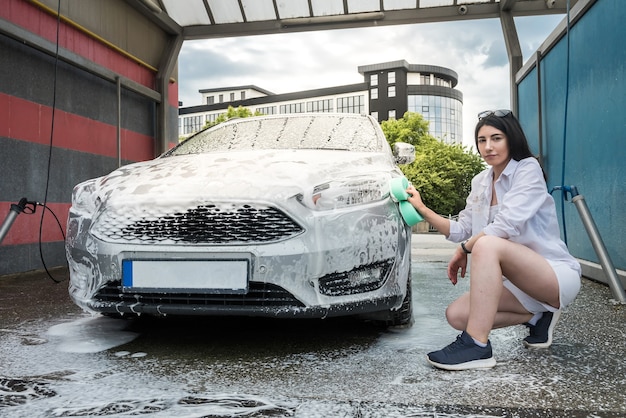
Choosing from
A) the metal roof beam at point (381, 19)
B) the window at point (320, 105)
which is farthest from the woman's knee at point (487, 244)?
the window at point (320, 105)

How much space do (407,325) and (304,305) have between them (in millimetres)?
934

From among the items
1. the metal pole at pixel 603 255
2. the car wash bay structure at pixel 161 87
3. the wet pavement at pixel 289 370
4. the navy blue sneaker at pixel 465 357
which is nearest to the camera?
the wet pavement at pixel 289 370

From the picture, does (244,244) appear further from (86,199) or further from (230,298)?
(86,199)

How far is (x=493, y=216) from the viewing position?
109 inches

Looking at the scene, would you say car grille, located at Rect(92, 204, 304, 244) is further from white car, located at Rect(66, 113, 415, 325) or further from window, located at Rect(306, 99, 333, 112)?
window, located at Rect(306, 99, 333, 112)

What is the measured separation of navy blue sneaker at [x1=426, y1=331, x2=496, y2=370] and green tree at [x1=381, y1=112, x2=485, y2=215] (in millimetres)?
34798

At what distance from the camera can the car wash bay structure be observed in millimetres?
5426

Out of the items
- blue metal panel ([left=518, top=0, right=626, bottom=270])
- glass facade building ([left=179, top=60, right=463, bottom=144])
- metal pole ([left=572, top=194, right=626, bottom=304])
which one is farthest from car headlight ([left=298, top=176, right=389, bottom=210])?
glass facade building ([left=179, top=60, right=463, bottom=144])

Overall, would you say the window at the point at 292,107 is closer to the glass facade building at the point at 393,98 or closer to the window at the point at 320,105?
the glass facade building at the point at 393,98

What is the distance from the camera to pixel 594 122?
554 cm

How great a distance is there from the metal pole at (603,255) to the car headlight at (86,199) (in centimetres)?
361

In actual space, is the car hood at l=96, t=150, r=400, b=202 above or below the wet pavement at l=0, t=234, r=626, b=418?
above

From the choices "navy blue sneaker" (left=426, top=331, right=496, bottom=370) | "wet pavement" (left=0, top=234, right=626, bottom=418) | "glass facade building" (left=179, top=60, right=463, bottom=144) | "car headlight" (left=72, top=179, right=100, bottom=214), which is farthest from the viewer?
"glass facade building" (left=179, top=60, right=463, bottom=144)

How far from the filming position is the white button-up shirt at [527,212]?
8.11ft
